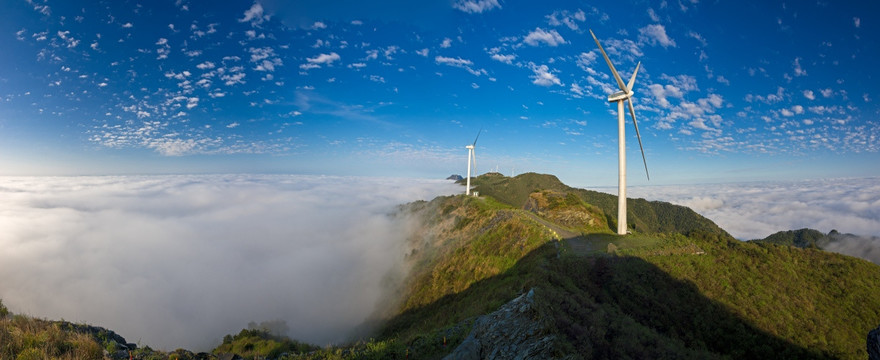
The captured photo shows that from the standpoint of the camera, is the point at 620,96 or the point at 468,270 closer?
the point at 620,96

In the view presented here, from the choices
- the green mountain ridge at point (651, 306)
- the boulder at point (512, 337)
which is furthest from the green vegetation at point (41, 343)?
the boulder at point (512, 337)

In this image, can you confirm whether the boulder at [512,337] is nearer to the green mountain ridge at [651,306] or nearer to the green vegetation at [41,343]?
the green mountain ridge at [651,306]

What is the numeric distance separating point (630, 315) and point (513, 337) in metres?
15.3

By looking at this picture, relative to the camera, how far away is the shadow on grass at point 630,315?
1451 centimetres

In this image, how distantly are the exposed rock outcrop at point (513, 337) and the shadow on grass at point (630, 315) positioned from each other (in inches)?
23.1

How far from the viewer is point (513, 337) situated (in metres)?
14.0

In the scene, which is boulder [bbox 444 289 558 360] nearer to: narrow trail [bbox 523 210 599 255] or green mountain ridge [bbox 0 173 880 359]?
green mountain ridge [bbox 0 173 880 359]

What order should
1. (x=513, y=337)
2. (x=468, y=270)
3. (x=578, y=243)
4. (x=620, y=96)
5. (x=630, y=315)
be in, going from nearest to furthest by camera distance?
(x=513, y=337) < (x=630, y=315) < (x=578, y=243) < (x=620, y=96) < (x=468, y=270)

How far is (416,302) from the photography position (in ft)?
181

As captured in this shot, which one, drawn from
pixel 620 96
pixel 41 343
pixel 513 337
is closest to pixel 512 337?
pixel 513 337

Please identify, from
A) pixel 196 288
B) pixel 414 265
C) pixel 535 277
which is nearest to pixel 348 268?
pixel 414 265

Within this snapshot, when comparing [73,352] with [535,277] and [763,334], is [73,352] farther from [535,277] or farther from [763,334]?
[763,334]

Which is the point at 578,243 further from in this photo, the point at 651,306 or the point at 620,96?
the point at 620,96

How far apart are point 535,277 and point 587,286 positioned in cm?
444
